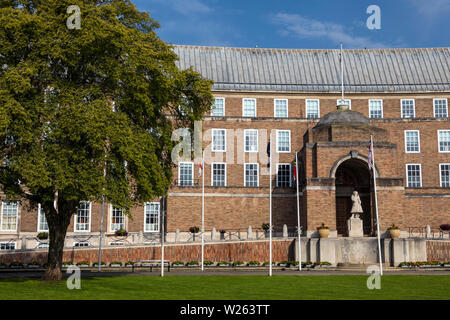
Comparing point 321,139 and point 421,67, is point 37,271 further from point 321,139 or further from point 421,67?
point 421,67

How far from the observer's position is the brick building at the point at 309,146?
143 feet

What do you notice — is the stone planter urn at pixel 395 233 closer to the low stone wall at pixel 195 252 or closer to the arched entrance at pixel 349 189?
the arched entrance at pixel 349 189

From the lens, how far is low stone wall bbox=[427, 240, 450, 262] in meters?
39.2

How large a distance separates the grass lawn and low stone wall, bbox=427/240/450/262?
52.5ft

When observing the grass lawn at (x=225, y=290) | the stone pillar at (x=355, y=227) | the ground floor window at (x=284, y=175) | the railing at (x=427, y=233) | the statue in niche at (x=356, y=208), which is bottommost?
the grass lawn at (x=225, y=290)

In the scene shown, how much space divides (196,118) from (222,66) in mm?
31005

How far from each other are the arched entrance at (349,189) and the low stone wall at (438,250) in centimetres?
655

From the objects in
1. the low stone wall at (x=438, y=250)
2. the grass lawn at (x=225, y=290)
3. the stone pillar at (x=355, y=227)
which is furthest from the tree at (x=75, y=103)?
the low stone wall at (x=438, y=250)

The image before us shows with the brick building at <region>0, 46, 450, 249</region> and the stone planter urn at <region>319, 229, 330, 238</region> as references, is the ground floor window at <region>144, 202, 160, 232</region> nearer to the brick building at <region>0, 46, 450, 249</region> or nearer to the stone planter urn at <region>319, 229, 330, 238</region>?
the brick building at <region>0, 46, 450, 249</region>

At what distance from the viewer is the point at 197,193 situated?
49625mm

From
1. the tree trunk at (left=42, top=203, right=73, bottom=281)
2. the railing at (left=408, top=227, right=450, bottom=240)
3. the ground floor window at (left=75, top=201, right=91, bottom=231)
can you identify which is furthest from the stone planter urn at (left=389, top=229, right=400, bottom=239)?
the ground floor window at (left=75, top=201, right=91, bottom=231)

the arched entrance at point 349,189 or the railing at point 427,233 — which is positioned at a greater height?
the arched entrance at point 349,189

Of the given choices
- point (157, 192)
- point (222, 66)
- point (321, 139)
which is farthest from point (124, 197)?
point (222, 66)

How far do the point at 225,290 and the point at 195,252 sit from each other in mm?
19982
